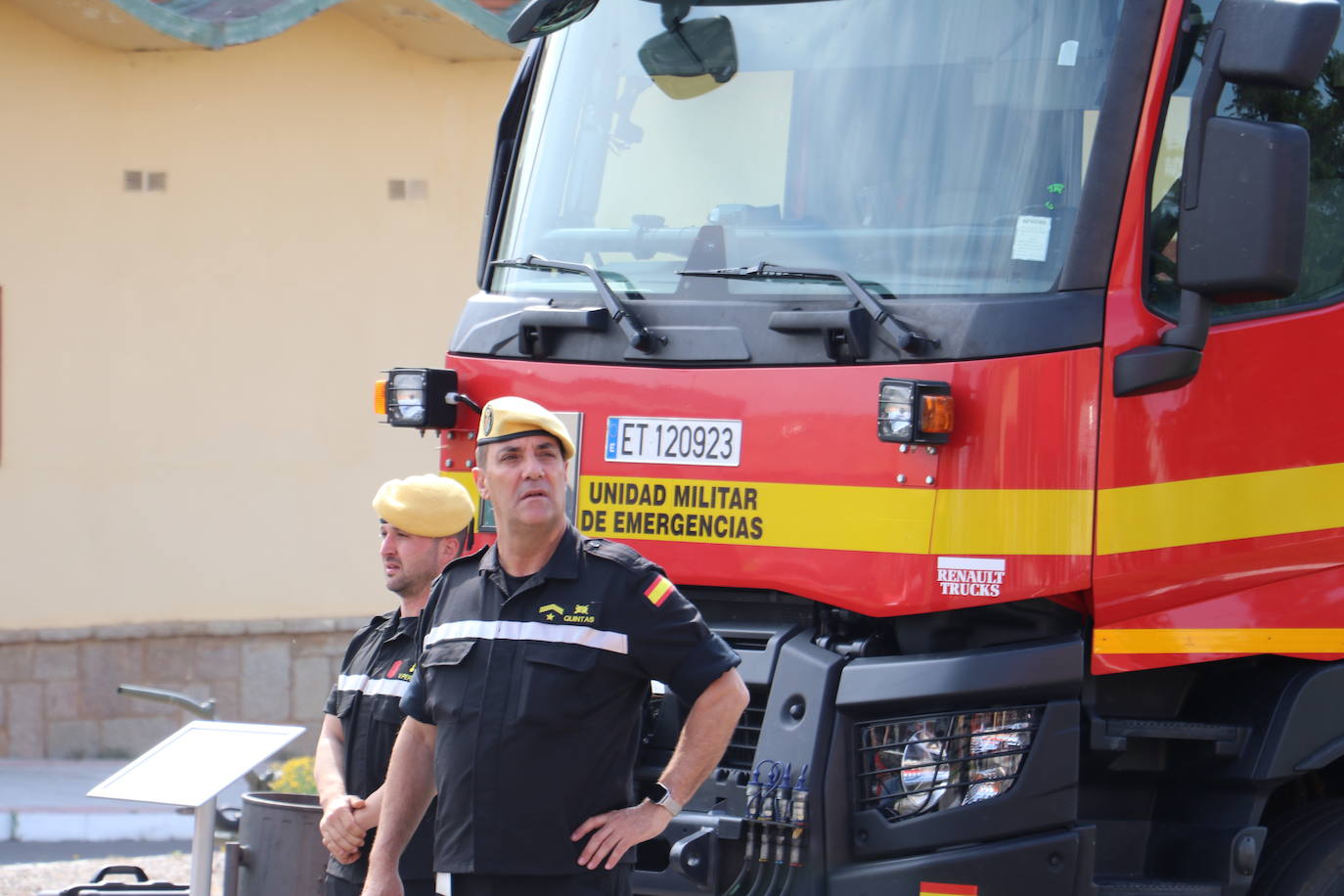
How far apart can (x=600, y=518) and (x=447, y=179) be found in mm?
6350

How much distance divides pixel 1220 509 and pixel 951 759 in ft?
2.88

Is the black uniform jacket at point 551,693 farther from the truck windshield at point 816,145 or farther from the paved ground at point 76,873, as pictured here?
the paved ground at point 76,873

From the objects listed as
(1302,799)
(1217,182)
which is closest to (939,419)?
(1217,182)

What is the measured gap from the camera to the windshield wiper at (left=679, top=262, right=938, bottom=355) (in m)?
4.42

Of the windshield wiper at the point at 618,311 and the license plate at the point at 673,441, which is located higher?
the windshield wiper at the point at 618,311

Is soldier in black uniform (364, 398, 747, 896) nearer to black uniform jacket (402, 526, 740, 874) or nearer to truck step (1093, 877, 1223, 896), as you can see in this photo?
black uniform jacket (402, 526, 740, 874)

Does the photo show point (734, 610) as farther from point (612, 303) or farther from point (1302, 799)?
point (1302, 799)

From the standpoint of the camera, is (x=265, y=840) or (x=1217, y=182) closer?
(x=1217, y=182)

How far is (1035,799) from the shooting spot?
4.33 m

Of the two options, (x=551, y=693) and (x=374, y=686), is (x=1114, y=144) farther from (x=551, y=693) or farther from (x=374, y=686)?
(x=374, y=686)

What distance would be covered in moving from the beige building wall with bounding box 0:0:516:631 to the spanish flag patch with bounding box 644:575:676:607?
23.2 feet

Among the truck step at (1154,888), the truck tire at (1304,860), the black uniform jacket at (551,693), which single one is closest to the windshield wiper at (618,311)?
the black uniform jacket at (551,693)

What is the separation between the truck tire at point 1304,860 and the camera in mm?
4668

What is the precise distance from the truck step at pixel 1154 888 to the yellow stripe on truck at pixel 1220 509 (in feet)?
2.64
